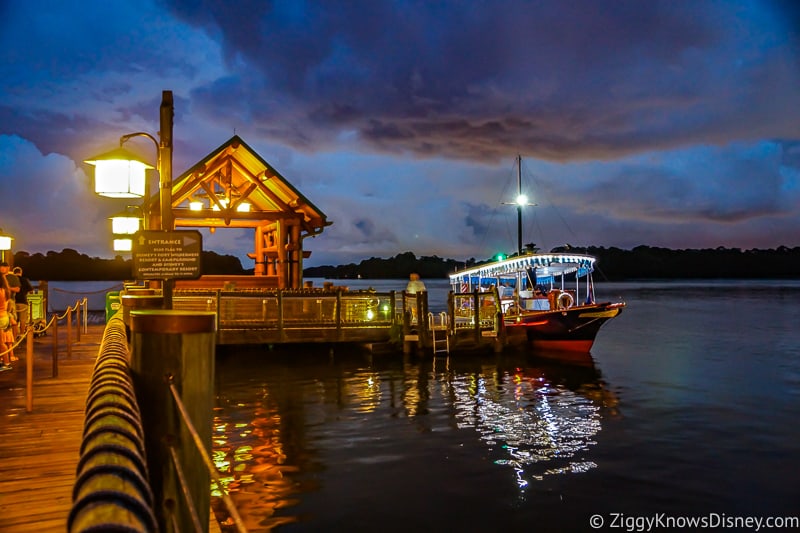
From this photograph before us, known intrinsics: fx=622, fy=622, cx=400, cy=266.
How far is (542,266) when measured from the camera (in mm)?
30250

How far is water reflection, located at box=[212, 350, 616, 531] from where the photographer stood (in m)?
10.9

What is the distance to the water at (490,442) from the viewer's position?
9.78 m

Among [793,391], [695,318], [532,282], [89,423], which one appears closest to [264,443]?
[89,423]

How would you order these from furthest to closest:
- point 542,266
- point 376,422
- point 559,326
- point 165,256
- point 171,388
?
point 542,266
point 559,326
point 376,422
point 165,256
point 171,388

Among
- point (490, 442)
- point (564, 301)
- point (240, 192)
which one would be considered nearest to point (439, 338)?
point (564, 301)

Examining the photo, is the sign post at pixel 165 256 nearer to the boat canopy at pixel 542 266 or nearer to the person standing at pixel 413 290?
the person standing at pixel 413 290

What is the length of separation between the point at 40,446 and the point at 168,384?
3782mm

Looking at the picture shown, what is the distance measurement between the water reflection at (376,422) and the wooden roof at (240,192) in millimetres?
5613

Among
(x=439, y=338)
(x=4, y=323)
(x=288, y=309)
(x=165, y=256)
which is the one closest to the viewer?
(x=165, y=256)

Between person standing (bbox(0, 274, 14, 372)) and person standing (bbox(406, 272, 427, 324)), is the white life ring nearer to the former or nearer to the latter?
person standing (bbox(406, 272, 427, 324))

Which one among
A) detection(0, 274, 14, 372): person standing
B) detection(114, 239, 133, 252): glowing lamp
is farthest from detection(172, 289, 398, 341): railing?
detection(0, 274, 14, 372): person standing

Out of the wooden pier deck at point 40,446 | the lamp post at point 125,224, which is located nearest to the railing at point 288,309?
the lamp post at point 125,224

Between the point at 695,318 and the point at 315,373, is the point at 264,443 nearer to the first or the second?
the point at 315,373

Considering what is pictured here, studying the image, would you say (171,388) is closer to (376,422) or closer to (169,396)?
(169,396)
